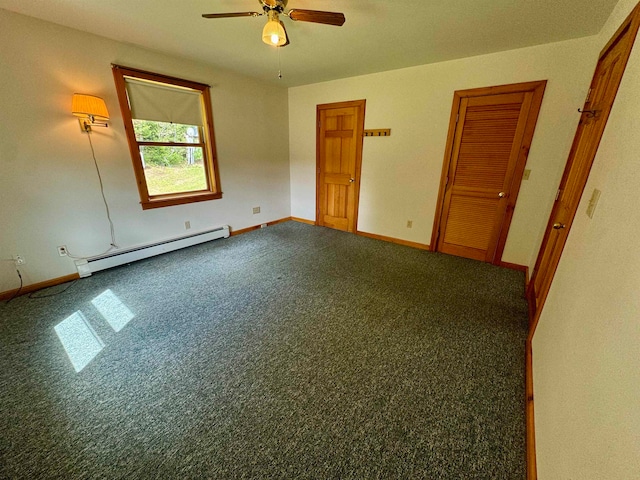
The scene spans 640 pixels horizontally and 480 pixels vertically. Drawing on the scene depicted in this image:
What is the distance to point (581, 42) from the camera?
2.32 m

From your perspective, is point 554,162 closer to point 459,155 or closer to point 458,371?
point 459,155

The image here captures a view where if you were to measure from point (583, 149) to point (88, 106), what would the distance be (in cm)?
435

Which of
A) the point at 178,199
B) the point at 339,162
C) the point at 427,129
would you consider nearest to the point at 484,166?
the point at 427,129

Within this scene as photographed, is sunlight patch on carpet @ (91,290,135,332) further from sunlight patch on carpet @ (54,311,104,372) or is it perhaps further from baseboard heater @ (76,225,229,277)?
baseboard heater @ (76,225,229,277)

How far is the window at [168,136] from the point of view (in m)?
2.87

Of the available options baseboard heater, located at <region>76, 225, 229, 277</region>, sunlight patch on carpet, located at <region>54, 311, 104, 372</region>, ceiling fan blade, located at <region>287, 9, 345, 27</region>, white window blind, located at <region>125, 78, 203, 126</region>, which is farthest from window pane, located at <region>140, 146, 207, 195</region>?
ceiling fan blade, located at <region>287, 9, 345, 27</region>

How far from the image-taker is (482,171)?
3055 mm

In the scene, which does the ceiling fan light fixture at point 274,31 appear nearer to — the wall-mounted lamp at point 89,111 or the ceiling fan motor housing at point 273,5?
the ceiling fan motor housing at point 273,5

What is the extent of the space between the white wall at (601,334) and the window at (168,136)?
13.0ft

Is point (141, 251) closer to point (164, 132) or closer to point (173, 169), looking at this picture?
point (173, 169)

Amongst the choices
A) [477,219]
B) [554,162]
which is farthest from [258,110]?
[554,162]

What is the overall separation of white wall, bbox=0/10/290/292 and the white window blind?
18cm

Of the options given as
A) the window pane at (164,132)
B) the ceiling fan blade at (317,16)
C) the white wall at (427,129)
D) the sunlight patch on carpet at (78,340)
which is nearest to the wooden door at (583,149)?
the white wall at (427,129)

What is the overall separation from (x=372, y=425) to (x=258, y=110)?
173 inches
